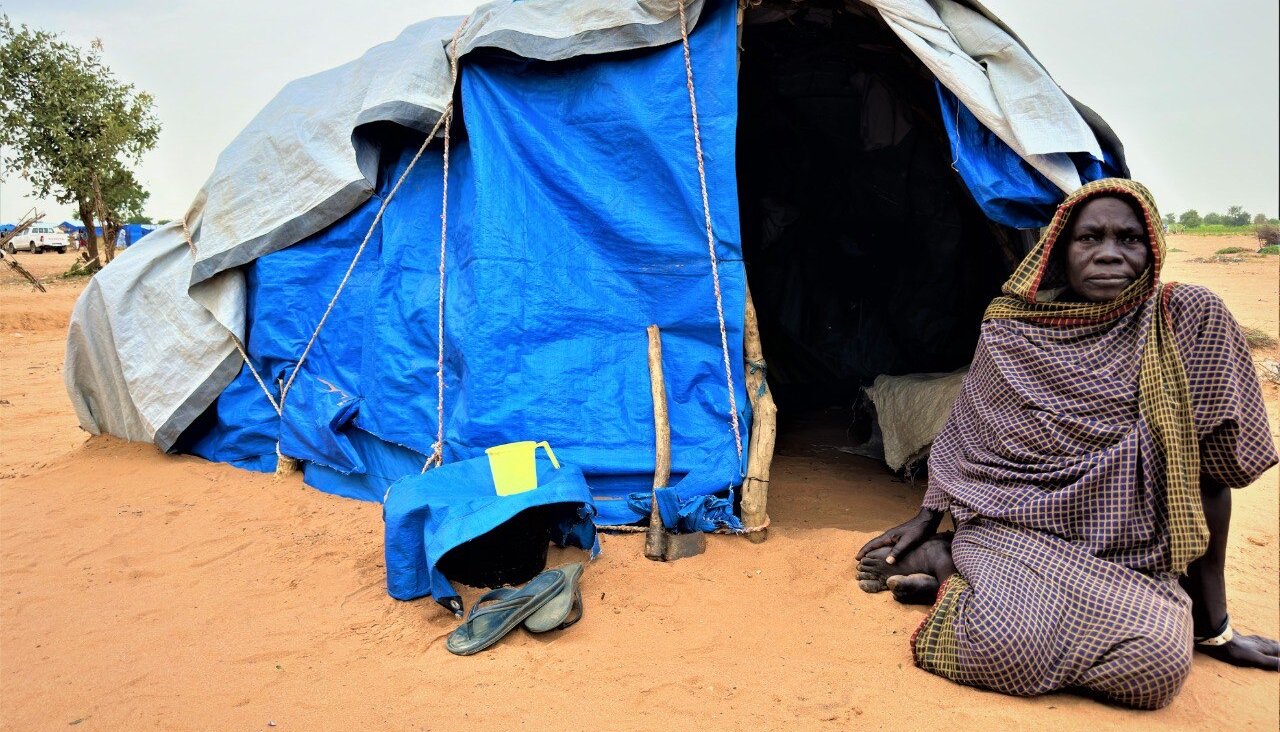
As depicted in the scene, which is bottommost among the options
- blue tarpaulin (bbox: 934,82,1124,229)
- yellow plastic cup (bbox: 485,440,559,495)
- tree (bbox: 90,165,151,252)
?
yellow plastic cup (bbox: 485,440,559,495)

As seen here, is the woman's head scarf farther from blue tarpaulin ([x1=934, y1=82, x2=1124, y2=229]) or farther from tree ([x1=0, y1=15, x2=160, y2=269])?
Result: tree ([x1=0, y1=15, x2=160, y2=269])

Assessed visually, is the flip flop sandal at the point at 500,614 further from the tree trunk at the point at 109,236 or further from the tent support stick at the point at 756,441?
the tree trunk at the point at 109,236

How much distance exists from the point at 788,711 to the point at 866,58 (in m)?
3.16

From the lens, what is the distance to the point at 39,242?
92.1 ft

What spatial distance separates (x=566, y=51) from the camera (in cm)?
331

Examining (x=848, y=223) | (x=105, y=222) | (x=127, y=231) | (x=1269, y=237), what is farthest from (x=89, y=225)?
(x=1269, y=237)

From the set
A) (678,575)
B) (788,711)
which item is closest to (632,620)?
(678,575)

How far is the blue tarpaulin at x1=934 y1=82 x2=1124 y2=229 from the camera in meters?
2.91

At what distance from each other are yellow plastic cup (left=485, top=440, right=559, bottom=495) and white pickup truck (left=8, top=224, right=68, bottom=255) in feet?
106

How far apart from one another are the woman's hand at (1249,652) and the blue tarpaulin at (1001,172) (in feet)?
5.00

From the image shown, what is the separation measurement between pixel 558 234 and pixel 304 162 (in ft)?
5.55

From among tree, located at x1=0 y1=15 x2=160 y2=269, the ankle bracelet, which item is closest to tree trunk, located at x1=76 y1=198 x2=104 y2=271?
tree, located at x1=0 y1=15 x2=160 y2=269

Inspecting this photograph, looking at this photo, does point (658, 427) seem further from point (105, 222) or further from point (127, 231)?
point (127, 231)

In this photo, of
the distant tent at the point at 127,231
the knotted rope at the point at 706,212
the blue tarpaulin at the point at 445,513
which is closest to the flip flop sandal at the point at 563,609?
the blue tarpaulin at the point at 445,513
